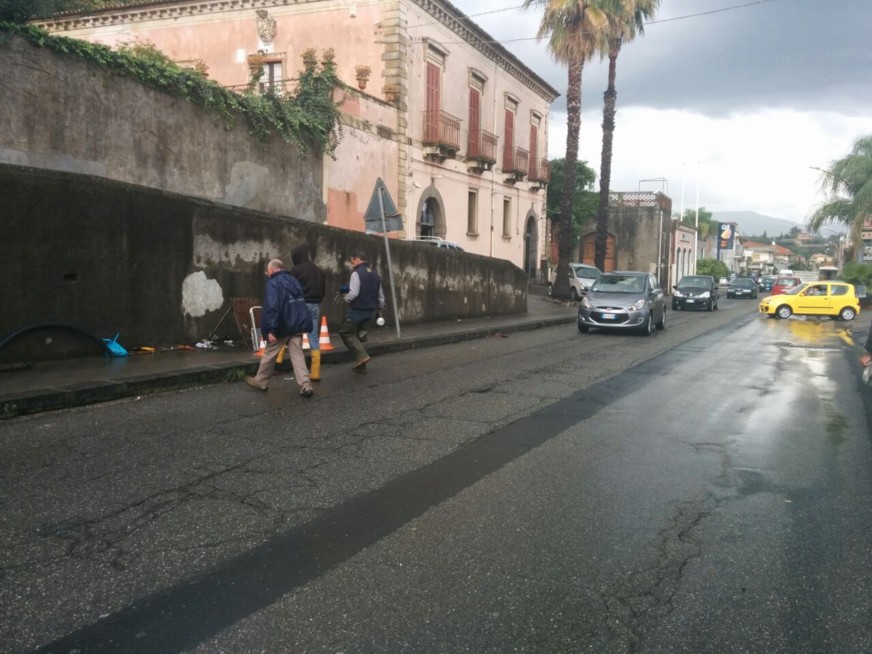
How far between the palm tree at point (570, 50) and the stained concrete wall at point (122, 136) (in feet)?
47.3

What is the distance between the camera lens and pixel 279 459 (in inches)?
232

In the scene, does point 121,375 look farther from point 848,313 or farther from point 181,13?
point 848,313

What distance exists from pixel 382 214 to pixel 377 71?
1178cm

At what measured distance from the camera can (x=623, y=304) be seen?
17.8m

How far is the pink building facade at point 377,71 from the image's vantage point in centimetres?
2253

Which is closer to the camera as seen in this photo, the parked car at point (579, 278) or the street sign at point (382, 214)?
the street sign at point (382, 214)

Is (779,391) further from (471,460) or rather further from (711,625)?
(711,625)

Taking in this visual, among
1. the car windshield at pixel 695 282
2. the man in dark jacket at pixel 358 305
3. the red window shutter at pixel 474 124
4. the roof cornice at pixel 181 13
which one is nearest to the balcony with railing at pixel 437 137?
the red window shutter at pixel 474 124

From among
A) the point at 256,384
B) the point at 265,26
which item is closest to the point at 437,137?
the point at 265,26

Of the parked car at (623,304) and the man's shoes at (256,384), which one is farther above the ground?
the parked car at (623,304)

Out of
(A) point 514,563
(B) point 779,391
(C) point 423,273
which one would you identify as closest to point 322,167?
(C) point 423,273

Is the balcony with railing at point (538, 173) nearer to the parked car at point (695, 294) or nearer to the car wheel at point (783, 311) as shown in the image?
the parked car at point (695, 294)

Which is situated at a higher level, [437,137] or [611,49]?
[611,49]

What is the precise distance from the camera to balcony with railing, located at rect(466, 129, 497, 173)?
29.1 m
